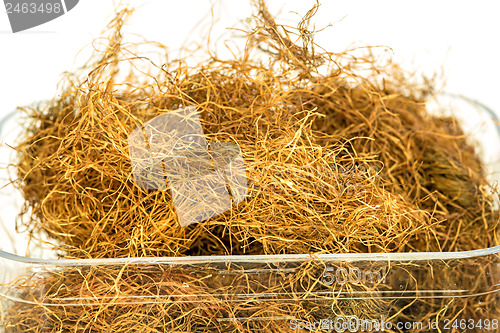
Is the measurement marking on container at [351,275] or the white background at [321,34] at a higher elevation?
the white background at [321,34]

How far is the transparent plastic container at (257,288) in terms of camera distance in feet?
1.51

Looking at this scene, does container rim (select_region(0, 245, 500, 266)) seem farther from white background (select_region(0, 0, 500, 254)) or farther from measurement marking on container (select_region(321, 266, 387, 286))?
white background (select_region(0, 0, 500, 254))

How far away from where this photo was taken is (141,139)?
51cm

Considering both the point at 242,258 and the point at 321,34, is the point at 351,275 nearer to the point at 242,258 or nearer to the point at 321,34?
the point at 242,258

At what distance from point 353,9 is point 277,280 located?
1.67ft

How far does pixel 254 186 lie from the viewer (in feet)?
1.64

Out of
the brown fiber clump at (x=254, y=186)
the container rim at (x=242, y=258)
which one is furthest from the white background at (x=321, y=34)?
the container rim at (x=242, y=258)

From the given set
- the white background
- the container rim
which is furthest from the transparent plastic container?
the white background

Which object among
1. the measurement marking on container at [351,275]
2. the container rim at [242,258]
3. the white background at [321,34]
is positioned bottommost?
the measurement marking on container at [351,275]

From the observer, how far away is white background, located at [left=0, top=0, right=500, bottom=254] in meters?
0.71

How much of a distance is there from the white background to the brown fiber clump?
0.27ft

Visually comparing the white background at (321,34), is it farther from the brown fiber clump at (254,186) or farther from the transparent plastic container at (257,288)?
the transparent plastic container at (257,288)

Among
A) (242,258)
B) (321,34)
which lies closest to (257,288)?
(242,258)

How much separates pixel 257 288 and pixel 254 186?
110 millimetres
